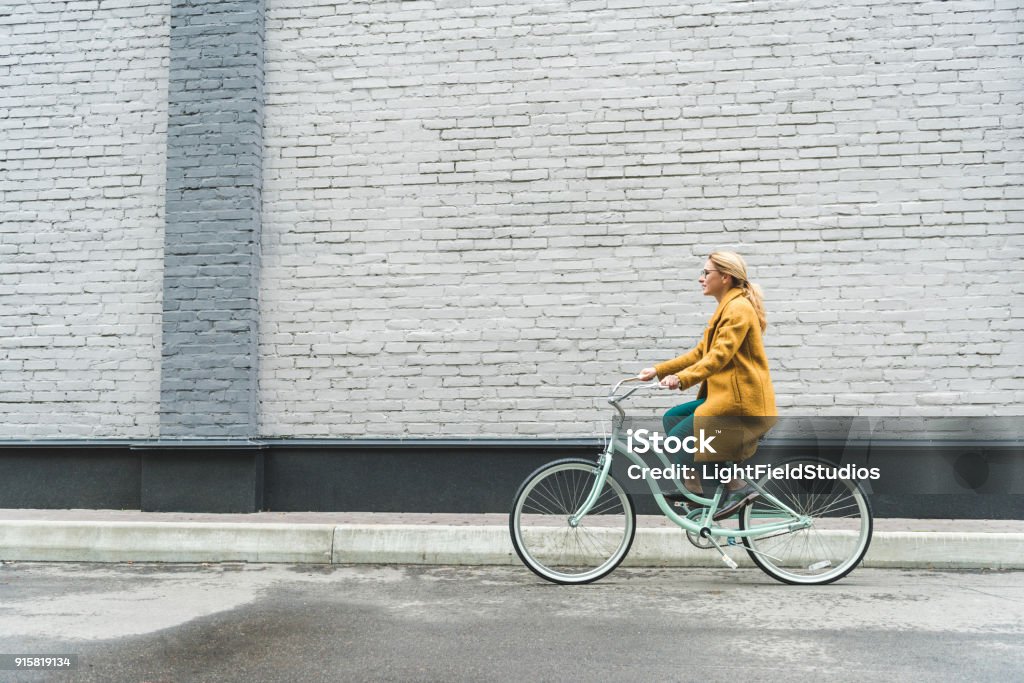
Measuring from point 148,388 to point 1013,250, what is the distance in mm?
7243

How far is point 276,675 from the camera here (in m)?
3.81

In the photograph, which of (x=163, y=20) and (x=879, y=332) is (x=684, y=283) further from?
(x=163, y=20)

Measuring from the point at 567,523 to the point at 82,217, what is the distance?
5.45m

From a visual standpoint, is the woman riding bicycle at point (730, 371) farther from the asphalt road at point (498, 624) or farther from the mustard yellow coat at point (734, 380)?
the asphalt road at point (498, 624)

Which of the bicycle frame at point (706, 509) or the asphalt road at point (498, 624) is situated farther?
the bicycle frame at point (706, 509)

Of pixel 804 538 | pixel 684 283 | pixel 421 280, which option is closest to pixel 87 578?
pixel 421 280

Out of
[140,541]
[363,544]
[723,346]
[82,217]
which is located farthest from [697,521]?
[82,217]

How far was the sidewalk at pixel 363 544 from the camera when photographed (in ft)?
20.1

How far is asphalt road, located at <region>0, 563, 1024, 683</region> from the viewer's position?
388 centimetres

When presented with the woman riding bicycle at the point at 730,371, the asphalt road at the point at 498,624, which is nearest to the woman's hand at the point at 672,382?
the woman riding bicycle at the point at 730,371

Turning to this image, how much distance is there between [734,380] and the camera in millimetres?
5359

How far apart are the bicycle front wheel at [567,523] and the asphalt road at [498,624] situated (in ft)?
0.52

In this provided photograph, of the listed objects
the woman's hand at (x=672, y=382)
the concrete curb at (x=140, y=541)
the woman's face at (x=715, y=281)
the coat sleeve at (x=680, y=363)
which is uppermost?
the woman's face at (x=715, y=281)

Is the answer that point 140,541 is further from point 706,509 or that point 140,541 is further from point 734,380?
point 734,380
